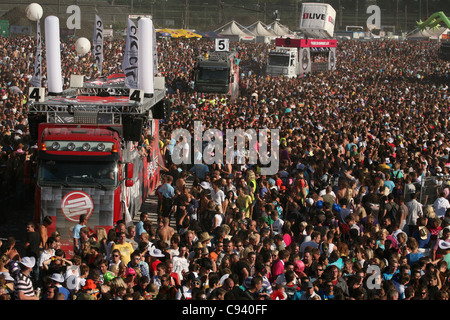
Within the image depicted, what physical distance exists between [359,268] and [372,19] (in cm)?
10629

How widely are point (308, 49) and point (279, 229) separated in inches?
1763

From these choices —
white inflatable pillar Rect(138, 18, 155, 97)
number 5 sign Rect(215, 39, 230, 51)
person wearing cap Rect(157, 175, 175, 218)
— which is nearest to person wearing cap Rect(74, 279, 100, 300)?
person wearing cap Rect(157, 175, 175, 218)

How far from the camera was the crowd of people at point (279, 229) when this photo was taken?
30.5 ft

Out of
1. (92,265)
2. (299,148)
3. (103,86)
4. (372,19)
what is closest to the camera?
(92,265)

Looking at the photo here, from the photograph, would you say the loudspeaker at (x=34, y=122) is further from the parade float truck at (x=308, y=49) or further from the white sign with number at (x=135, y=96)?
the parade float truck at (x=308, y=49)

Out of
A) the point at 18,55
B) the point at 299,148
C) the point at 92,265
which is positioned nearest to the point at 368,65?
the point at 18,55

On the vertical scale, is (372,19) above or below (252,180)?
above

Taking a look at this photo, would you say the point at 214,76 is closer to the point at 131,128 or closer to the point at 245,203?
the point at 131,128

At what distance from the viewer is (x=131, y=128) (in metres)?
14.6

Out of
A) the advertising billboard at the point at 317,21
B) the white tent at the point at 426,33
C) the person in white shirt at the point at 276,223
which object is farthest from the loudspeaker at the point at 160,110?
the white tent at the point at 426,33

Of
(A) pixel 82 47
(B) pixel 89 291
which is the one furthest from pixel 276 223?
(A) pixel 82 47

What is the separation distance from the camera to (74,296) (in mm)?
9375

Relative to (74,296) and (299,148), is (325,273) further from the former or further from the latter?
(299,148)

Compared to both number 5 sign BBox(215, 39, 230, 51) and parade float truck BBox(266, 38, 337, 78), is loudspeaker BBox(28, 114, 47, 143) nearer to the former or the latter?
number 5 sign BBox(215, 39, 230, 51)
